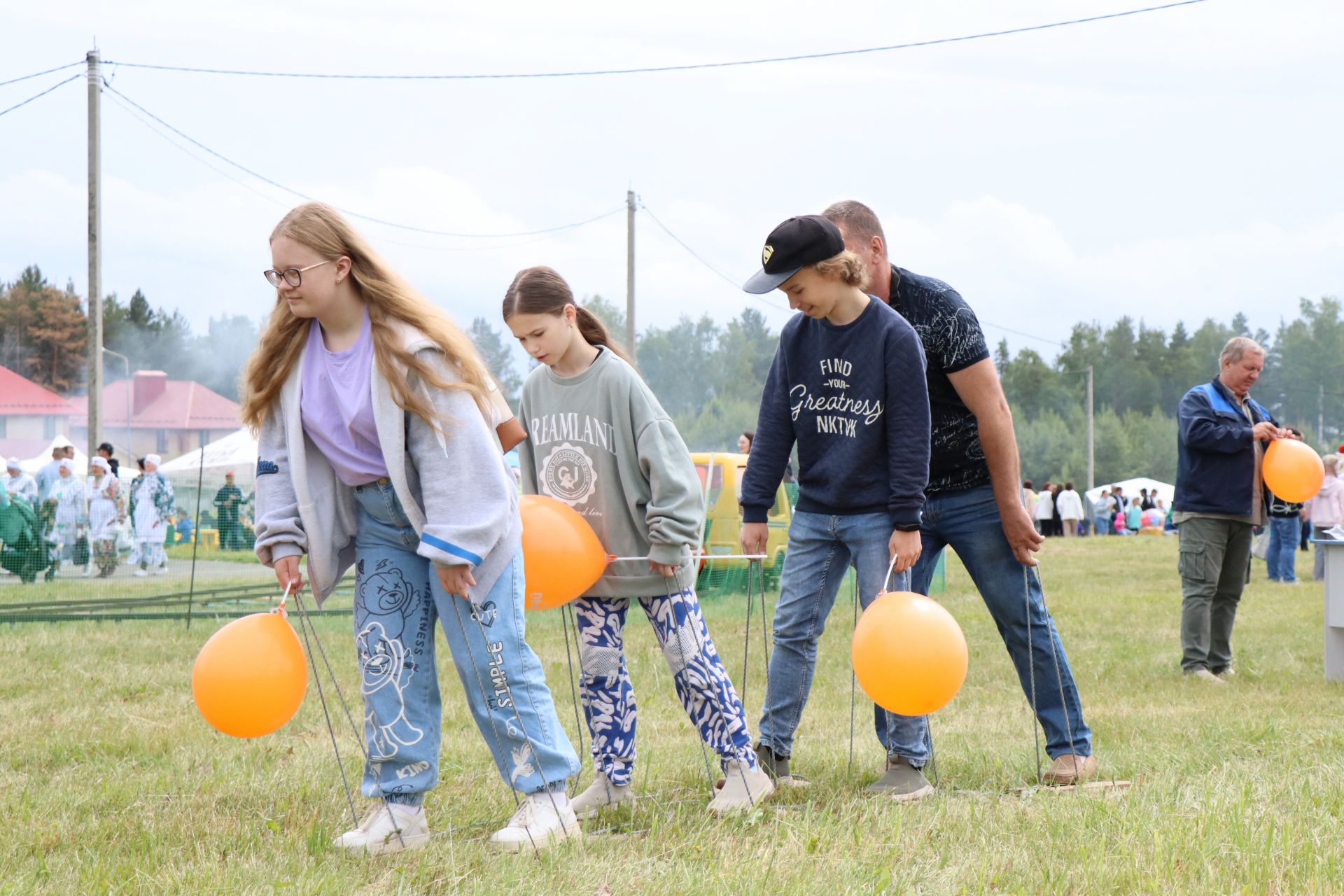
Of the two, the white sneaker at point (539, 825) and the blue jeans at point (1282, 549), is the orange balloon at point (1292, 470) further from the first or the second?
the blue jeans at point (1282, 549)

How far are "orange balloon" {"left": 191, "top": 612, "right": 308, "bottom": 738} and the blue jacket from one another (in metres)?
5.49

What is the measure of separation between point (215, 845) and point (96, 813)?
71cm

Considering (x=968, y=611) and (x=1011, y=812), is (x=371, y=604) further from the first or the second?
(x=968, y=611)

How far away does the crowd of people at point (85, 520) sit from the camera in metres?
16.0

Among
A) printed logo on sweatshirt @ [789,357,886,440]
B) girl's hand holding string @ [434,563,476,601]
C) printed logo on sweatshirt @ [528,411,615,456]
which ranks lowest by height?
girl's hand holding string @ [434,563,476,601]

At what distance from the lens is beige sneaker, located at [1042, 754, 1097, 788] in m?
4.23

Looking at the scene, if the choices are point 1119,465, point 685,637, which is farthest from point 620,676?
point 1119,465

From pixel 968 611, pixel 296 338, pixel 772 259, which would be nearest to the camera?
pixel 296 338

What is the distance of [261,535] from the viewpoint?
338 centimetres

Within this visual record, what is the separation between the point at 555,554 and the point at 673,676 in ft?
1.98

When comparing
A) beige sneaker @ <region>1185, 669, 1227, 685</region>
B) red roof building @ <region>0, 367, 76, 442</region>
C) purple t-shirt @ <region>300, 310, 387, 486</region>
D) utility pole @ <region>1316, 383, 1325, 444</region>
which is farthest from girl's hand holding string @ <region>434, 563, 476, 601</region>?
utility pole @ <region>1316, 383, 1325, 444</region>

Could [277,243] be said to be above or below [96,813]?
above

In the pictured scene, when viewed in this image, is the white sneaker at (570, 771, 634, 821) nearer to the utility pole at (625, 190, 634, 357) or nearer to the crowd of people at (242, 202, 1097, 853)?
the crowd of people at (242, 202, 1097, 853)

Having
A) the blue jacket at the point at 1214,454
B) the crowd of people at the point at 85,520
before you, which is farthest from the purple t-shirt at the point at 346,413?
the crowd of people at the point at 85,520
